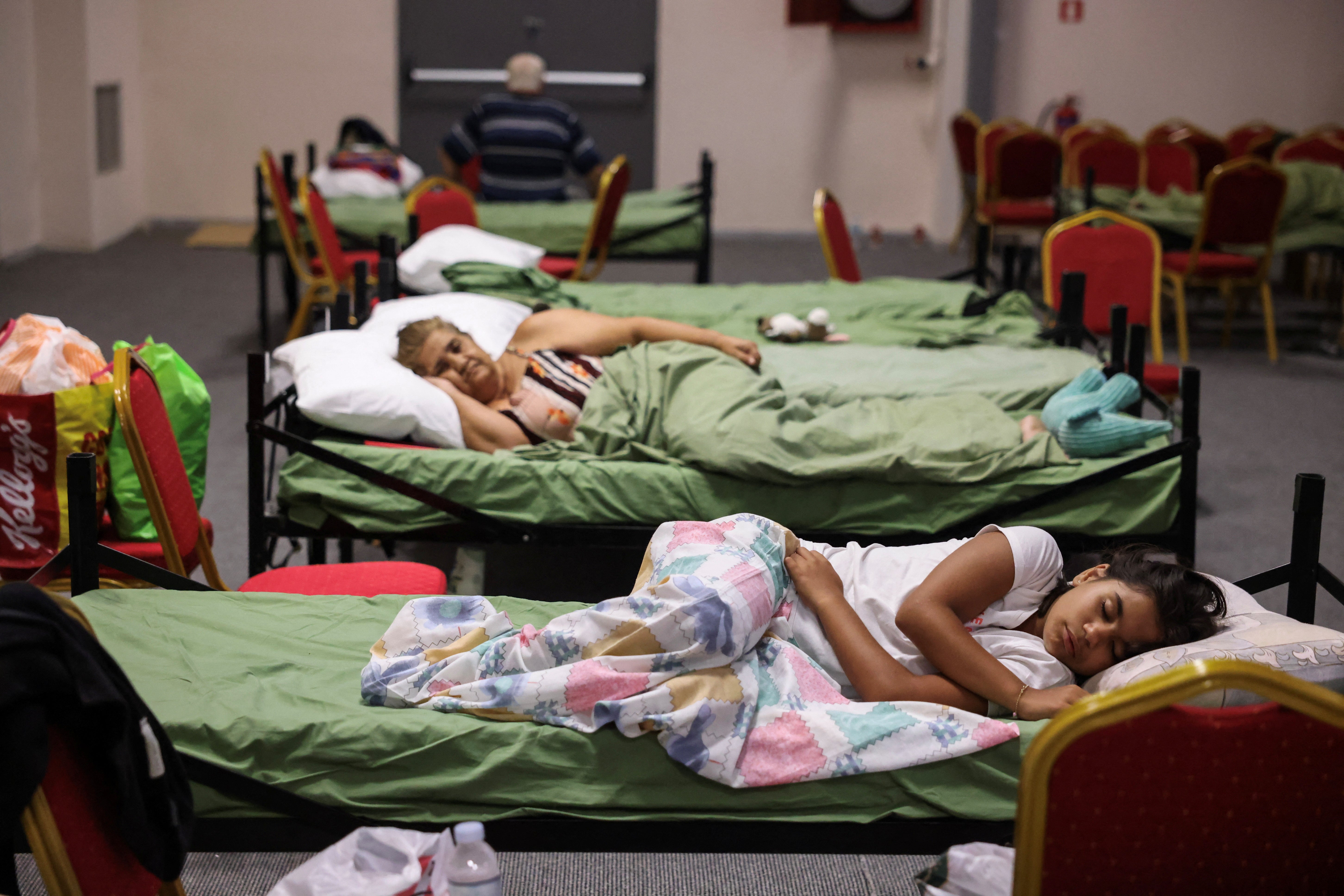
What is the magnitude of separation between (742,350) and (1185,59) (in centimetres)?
646

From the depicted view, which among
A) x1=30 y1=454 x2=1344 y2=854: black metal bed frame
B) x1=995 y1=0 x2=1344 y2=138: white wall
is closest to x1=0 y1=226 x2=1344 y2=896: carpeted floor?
x1=30 y1=454 x2=1344 y2=854: black metal bed frame

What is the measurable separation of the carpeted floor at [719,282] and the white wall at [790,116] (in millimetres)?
313

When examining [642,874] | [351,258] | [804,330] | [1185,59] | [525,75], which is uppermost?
[1185,59]

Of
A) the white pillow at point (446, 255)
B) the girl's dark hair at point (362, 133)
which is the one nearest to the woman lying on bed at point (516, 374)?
the white pillow at point (446, 255)

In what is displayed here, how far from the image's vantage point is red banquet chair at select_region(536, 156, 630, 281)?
479 cm

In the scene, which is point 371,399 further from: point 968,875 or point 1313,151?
point 1313,151

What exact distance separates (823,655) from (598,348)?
5.35ft

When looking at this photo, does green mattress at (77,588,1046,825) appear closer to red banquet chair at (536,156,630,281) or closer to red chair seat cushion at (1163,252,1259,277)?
red banquet chair at (536,156,630,281)

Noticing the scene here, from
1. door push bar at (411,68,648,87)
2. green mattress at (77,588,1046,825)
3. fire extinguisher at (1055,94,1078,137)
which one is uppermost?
door push bar at (411,68,648,87)

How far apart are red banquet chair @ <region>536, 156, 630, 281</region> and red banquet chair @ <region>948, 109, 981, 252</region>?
9.70 ft

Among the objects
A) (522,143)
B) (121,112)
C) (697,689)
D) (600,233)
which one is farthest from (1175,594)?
(121,112)

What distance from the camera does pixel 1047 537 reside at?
1757 mm

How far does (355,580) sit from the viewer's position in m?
2.14

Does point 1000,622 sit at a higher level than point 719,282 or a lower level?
lower
